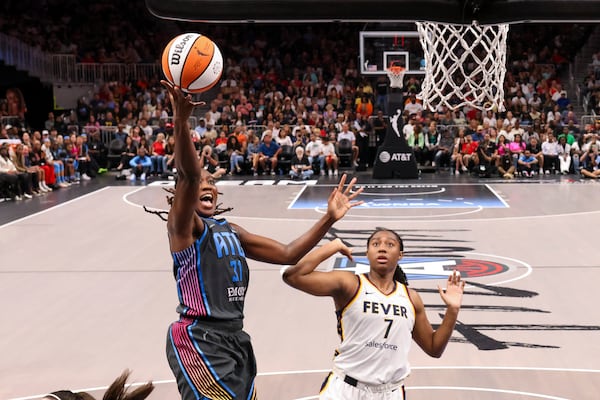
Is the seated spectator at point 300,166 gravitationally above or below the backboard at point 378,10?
below

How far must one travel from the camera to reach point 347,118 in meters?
24.2

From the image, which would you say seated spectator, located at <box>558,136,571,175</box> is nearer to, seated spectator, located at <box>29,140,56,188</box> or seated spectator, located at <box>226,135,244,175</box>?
seated spectator, located at <box>226,135,244,175</box>

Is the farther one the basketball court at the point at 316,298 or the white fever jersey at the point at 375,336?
the basketball court at the point at 316,298

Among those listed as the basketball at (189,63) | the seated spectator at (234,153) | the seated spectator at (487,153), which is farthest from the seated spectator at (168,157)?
the basketball at (189,63)

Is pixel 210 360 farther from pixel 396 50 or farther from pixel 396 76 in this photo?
pixel 396 50

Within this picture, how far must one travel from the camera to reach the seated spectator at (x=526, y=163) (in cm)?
2139

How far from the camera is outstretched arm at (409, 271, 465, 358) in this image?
4234mm

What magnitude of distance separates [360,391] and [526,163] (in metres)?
18.1

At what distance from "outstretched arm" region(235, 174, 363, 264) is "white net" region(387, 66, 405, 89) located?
16272mm

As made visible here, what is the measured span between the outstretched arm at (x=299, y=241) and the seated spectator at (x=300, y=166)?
16.8 m

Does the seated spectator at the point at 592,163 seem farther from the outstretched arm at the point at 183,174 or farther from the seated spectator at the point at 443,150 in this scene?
the outstretched arm at the point at 183,174

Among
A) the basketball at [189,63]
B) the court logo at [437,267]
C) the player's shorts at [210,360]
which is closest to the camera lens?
the player's shorts at [210,360]

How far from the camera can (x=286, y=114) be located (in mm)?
25156

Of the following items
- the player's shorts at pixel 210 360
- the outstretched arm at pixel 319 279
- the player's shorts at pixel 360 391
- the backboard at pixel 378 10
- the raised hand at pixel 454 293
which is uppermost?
the backboard at pixel 378 10
